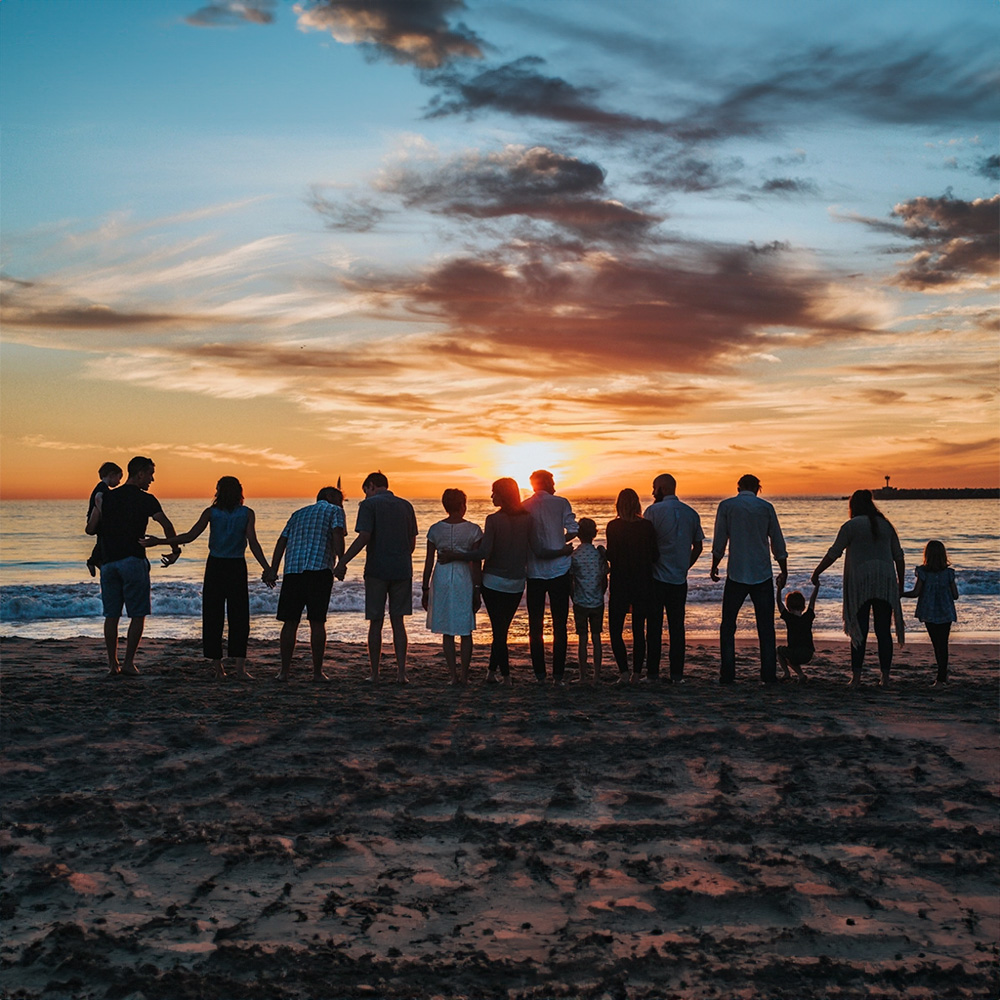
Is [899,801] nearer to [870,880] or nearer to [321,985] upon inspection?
[870,880]

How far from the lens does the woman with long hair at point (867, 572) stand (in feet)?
27.0

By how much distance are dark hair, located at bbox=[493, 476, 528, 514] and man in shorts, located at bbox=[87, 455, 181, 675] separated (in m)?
3.06

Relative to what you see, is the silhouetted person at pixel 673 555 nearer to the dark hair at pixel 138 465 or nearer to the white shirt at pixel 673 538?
the white shirt at pixel 673 538

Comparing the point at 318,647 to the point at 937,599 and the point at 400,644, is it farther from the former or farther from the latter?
the point at 937,599

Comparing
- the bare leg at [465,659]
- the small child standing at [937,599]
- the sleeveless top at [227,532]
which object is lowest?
the bare leg at [465,659]

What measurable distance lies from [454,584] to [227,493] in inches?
93.9

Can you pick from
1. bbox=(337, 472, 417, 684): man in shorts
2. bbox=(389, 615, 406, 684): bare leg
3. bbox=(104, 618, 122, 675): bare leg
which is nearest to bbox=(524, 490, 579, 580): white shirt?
bbox=(337, 472, 417, 684): man in shorts

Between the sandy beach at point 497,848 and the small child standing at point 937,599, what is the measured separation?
1.65 metres

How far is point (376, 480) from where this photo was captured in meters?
8.42

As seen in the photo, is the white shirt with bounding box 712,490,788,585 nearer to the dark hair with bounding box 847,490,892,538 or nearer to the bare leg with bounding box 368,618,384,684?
the dark hair with bounding box 847,490,892,538

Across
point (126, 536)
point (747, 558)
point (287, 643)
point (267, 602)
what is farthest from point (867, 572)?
point (267, 602)

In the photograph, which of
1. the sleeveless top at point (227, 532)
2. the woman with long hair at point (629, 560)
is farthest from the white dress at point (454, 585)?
the sleeveless top at point (227, 532)

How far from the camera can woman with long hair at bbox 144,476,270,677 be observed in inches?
330

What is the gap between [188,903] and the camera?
3.65 m
